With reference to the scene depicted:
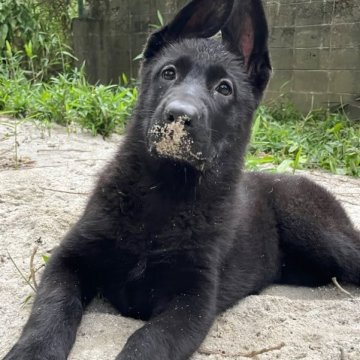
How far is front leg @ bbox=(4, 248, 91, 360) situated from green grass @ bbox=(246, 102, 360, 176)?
8.75 ft

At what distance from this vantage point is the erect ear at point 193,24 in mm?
2771

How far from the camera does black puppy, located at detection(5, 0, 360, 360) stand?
2.10 metres

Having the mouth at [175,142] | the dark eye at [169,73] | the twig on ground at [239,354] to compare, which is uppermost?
the dark eye at [169,73]

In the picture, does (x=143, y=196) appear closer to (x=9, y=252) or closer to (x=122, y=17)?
(x=9, y=252)

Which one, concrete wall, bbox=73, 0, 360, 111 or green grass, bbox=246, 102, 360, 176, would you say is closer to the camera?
green grass, bbox=246, 102, 360, 176

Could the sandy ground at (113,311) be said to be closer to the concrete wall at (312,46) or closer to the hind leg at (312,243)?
the hind leg at (312,243)

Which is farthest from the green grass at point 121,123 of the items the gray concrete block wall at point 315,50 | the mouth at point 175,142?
the mouth at point 175,142

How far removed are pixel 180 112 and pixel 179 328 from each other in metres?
0.81

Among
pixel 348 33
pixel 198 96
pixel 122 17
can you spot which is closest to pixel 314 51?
pixel 348 33

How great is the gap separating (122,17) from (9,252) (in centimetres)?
671

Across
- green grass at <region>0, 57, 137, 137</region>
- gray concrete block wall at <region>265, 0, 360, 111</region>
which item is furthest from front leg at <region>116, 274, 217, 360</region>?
gray concrete block wall at <region>265, 0, 360, 111</region>

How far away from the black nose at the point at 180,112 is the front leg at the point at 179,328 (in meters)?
0.63

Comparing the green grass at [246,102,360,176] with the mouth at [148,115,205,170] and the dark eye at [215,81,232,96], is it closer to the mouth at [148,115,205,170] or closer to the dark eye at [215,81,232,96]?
the dark eye at [215,81,232,96]

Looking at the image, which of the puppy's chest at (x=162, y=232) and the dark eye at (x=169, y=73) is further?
the dark eye at (x=169, y=73)
